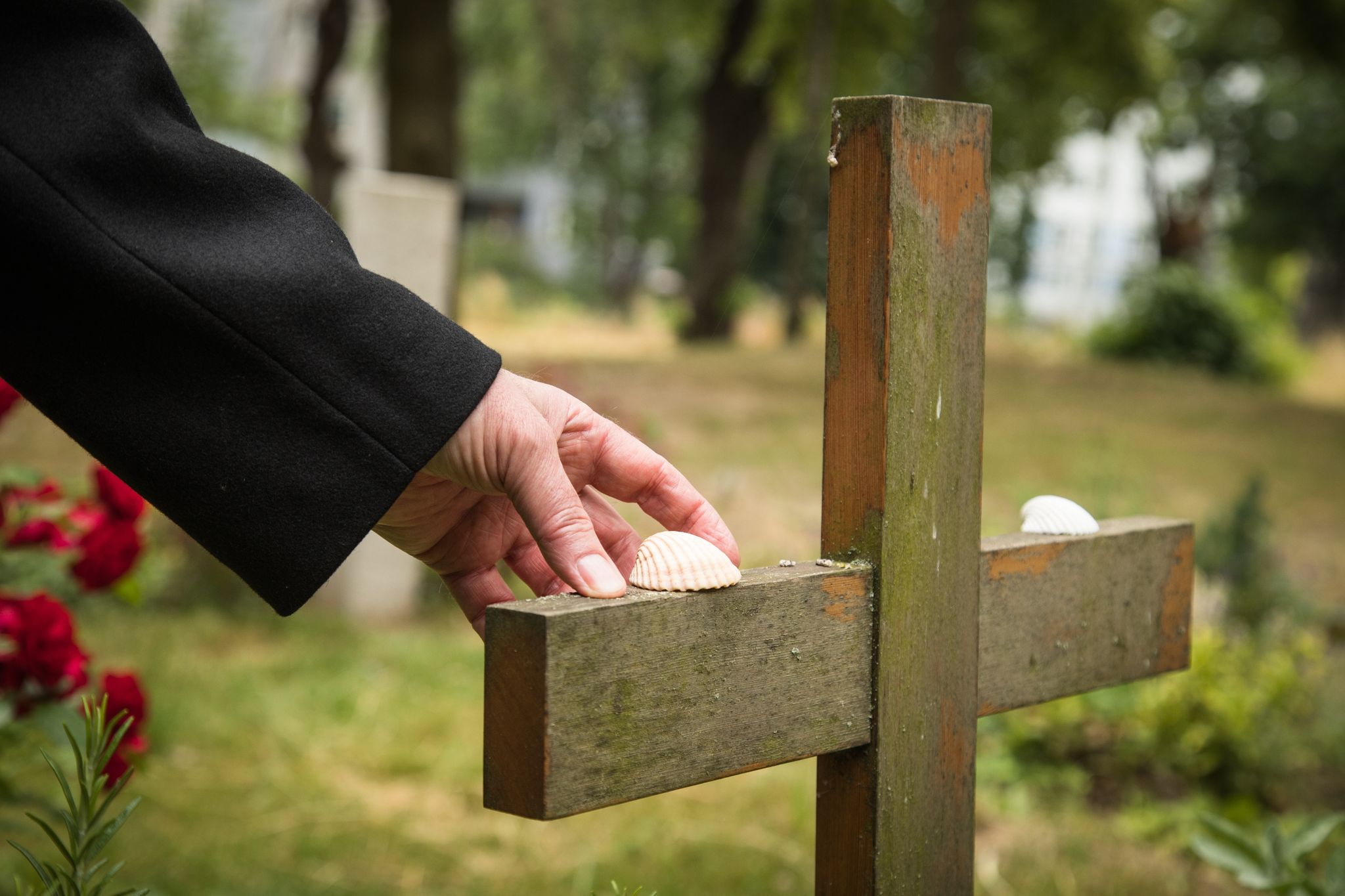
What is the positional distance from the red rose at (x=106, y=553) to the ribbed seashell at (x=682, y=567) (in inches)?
54.0

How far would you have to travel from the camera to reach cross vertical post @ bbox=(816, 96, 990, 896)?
1.18 meters

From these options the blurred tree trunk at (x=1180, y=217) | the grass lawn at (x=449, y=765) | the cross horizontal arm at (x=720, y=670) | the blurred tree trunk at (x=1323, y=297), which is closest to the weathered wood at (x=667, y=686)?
the cross horizontal arm at (x=720, y=670)

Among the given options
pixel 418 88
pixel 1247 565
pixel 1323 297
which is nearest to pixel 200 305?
pixel 1247 565

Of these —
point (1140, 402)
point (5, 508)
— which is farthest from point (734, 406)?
point (5, 508)

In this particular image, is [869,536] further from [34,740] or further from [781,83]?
[781,83]

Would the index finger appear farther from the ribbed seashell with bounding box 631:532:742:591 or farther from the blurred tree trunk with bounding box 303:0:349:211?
the blurred tree trunk with bounding box 303:0:349:211

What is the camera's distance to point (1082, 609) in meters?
1.43

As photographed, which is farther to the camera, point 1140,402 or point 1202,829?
point 1140,402

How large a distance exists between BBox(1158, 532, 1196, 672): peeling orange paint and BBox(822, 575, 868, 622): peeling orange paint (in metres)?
0.58

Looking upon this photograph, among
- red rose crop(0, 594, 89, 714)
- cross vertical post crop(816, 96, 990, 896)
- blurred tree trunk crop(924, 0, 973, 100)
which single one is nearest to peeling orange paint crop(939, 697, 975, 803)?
cross vertical post crop(816, 96, 990, 896)

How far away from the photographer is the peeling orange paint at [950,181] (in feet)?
3.92

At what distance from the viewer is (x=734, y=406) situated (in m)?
8.58

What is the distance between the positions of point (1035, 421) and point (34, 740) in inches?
299

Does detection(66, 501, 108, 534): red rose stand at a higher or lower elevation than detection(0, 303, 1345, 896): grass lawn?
higher
